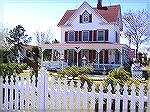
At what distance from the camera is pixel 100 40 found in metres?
18.6

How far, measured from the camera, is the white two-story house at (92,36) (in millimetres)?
17578

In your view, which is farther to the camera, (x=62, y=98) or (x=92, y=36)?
(x=92, y=36)

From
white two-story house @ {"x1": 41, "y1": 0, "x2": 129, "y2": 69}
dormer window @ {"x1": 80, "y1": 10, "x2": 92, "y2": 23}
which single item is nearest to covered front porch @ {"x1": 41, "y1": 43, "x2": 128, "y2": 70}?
white two-story house @ {"x1": 41, "y1": 0, "x2": 129, "y2": 69}

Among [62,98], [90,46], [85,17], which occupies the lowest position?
[62,98]

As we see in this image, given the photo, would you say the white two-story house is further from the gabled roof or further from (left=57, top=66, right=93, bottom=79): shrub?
(left=57, top=66, right=93, bottom=79): shrub

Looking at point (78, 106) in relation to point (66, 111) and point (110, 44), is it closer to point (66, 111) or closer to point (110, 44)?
point (66, 111)

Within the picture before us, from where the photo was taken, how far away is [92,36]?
18.6m

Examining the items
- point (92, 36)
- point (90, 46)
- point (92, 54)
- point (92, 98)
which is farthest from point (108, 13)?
point (92, 98)

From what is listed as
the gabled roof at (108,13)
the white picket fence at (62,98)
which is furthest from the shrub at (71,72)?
the gabled roof at (108,13)

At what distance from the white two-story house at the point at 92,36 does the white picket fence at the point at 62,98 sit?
13019mm

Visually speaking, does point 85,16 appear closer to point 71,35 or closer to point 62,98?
point 71,35

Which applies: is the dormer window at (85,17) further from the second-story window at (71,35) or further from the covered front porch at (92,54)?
the covered front porch at (92,54)

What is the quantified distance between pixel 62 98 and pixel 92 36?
15.2 meters

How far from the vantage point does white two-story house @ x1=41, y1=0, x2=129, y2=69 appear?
57.7 feet
